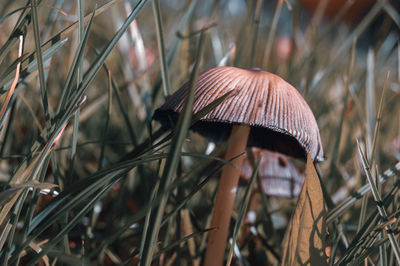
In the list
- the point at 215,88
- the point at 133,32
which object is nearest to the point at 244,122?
the point at 215,88

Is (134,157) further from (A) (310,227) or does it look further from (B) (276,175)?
(B) (276,175)

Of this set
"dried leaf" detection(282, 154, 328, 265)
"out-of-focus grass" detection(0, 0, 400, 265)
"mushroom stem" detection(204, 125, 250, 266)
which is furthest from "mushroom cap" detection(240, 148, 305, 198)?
"dried leaf" detection(282, 154, 328, 265)

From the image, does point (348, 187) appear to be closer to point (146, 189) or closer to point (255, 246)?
point (255, 246)

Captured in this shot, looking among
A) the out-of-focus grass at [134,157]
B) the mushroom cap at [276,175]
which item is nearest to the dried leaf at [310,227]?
the out-of-focus grass at [134,157]

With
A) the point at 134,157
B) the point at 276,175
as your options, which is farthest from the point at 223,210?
the point at 276,175

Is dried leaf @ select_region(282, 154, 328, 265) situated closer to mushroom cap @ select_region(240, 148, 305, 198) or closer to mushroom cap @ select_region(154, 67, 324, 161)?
mushroom cap @ select_region(154, 67, 324, 161)
